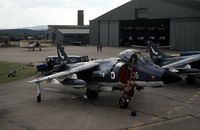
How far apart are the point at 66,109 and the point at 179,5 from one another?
51.0 metres

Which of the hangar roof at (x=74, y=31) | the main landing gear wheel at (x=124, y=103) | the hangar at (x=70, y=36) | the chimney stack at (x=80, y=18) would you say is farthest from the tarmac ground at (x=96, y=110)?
the chimney stack at (x=80, y=18)

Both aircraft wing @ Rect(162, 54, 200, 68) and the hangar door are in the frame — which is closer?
aircraft wing @ Rect(162, 54, 200, 68)

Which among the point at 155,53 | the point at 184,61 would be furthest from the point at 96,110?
the point at 155,53

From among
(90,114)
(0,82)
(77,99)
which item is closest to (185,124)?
(90,114)

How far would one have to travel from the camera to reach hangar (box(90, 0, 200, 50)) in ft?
202

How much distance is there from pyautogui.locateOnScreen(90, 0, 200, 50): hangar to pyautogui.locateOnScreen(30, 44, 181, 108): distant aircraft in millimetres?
45951

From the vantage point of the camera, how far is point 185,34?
62.2m

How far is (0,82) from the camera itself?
24.4 metres

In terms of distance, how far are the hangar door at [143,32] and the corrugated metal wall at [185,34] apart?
6207mm

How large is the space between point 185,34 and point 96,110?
49.9 m

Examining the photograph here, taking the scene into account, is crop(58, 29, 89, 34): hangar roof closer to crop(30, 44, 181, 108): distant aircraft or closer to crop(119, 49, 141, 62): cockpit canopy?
crop(30, 44, 181, 108): distant aircraft

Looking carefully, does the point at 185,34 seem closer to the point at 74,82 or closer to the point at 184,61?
the point at 184,61

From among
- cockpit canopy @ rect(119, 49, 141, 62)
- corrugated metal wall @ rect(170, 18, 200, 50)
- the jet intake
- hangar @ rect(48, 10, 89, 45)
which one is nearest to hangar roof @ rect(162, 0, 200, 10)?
corrugated metal wall @ rect(170, 18, 200, 50)

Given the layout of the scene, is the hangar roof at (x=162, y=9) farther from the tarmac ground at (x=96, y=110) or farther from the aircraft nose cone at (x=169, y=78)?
the aircraft nose cone at (x=169, y=78)
